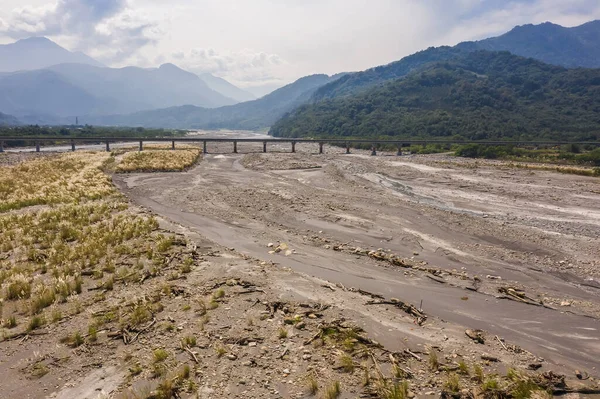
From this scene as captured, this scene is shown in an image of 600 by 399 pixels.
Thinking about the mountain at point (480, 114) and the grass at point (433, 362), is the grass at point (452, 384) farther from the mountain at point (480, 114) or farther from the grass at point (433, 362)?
the mountain at point (480, 114)

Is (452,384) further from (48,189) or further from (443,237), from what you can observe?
(48,189)

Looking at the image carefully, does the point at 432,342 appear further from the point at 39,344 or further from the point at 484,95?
the point at 484,95

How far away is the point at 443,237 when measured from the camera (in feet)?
63.6

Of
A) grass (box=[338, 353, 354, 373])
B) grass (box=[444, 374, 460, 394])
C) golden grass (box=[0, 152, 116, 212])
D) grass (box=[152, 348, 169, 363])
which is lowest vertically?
grass (box=[152, 348, 169, 363])

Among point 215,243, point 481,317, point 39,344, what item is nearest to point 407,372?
point 481,317

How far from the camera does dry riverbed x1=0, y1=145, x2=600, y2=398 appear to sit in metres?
7.18

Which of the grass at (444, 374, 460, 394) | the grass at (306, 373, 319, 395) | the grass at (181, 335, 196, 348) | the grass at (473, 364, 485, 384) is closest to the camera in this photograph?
the grass at (444, 374, 460, 394)

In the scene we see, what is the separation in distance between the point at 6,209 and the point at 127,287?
19.0 m

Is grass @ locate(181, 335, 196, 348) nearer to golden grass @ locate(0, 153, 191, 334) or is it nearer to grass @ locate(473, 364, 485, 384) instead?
golden grass @ locate(0, 153, 191, 334)

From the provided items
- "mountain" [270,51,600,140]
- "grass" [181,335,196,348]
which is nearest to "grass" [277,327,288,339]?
"grass" [181,335,196,348]

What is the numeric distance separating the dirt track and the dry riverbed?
0.11 meters

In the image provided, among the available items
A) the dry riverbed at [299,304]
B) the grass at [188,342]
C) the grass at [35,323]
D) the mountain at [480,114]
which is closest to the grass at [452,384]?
the dry riverbed at [299,304]

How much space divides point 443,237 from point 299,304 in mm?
12256

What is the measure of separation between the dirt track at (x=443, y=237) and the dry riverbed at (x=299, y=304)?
4.4 inches
